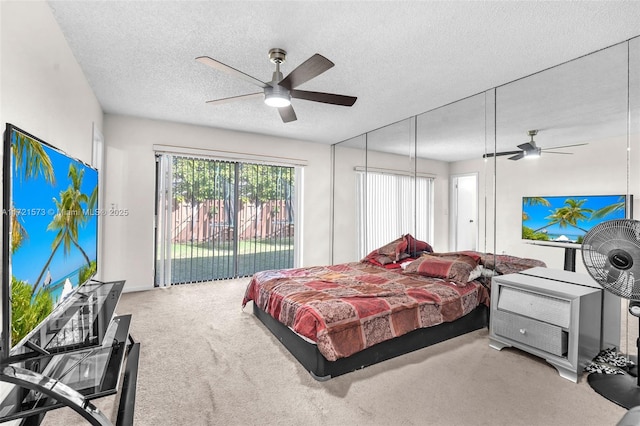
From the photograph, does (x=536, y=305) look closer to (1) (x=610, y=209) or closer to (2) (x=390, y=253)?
(1) (x=610, y=209)

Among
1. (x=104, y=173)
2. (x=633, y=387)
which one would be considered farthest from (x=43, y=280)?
(x=633, y=387)

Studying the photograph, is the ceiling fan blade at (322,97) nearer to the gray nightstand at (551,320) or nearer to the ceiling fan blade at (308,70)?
the ceiling fan blade at (308,70)

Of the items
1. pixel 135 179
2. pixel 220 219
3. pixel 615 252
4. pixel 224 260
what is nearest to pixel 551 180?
pixel 615 252

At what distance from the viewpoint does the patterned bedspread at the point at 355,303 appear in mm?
2160

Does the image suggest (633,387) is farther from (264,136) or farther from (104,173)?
(104,173)

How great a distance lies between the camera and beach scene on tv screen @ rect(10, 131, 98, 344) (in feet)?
3.83

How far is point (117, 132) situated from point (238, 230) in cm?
222

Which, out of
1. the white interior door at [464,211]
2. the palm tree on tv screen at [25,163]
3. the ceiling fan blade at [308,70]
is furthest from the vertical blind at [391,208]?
the palm tree on tv screen at [25,163]

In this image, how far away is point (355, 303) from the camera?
2.37m

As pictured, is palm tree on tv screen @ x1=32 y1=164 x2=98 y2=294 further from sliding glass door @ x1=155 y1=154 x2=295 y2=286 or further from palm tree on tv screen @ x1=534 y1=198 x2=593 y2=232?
palm tree on tv screen @ x1=534 y1=198 x2=593 y2=232

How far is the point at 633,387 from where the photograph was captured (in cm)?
199

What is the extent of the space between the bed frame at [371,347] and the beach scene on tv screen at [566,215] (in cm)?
94

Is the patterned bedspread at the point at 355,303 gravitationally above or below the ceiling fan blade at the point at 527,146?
below

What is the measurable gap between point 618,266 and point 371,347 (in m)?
1.68
